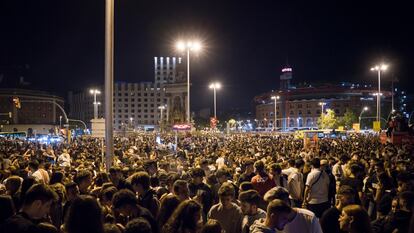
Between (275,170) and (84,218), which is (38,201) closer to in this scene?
(84,218)

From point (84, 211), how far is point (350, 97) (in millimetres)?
134187

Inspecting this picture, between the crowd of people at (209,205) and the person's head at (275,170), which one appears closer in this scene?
the crowd of people at (209,205)

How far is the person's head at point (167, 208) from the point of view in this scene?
546 cm

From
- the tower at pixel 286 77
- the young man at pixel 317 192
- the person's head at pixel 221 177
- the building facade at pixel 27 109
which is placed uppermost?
the tower at pixel 286 77

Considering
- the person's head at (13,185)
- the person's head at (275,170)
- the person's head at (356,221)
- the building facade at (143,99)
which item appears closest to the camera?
the person's head at (356,221)

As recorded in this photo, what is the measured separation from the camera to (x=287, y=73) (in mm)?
157375

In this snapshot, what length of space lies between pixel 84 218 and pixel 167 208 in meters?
1.62

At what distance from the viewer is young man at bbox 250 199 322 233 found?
4.41 metres

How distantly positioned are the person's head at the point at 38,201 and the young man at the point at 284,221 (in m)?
2.50

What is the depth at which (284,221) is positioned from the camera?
4.46 metres

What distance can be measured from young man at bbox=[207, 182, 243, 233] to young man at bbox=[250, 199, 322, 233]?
102 cm

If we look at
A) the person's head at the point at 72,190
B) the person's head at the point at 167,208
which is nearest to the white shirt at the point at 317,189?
the person's head at the point at 167,208

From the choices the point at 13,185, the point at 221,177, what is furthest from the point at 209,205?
the point at 13,185

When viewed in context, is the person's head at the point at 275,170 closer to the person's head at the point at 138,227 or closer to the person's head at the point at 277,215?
the person's head at the point at 277,215
